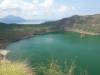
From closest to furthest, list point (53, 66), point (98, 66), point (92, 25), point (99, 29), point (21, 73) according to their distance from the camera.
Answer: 1. point (21, 73)
2. point (53, 66)
3. point (98, 66)
4. point (99, 29)
5. point (92, 25)

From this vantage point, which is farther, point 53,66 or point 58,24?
point 58,24

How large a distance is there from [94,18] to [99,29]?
20.2 m

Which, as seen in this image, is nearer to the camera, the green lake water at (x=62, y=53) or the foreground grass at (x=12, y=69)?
the foreground grass at (x=12, y=69)

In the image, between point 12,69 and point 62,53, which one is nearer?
point 12,69

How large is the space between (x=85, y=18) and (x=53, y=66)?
12579 centimetres

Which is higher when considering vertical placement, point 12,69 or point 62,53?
point 12,69

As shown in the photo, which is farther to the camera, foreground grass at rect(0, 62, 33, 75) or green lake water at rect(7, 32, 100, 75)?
green lake water at rect(7, 32, 100, 75)

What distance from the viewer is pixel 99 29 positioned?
4230 inches

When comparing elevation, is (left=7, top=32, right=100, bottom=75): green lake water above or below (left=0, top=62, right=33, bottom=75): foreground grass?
below

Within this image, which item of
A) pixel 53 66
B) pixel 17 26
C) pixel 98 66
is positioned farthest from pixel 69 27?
pixel 53 66

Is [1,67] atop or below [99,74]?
atop

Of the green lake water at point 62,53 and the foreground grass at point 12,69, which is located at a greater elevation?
the foreground grass at point 12,69

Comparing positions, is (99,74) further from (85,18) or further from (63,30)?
(85,18)

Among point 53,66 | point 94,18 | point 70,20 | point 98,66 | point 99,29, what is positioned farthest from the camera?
point 70,20
